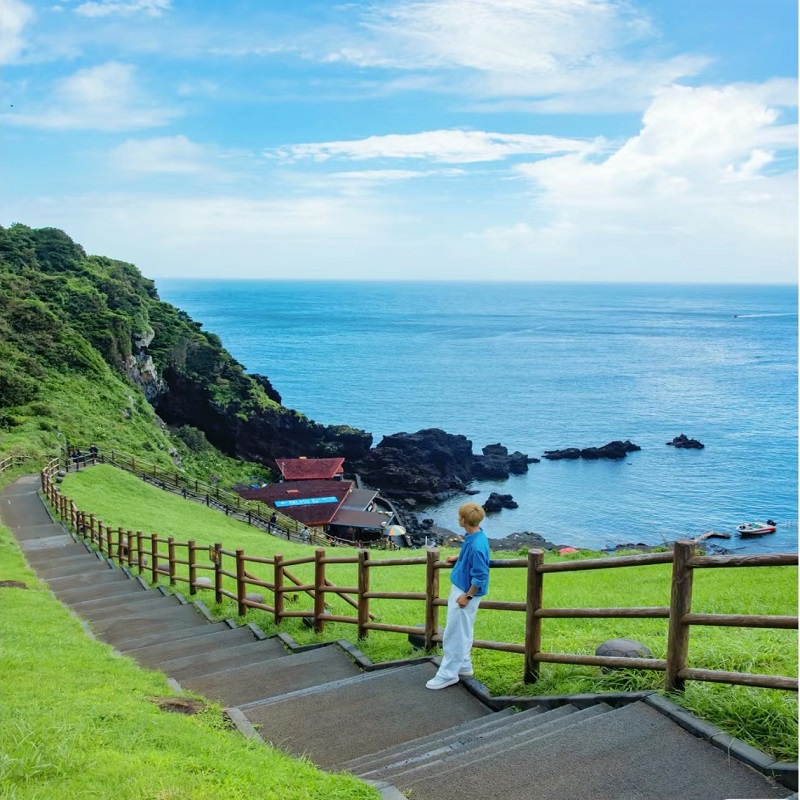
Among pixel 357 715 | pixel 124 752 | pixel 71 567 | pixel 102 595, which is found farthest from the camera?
pixel 71 567

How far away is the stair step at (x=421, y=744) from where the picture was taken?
5203 millimetres

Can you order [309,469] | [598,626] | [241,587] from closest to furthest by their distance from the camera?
[598,626] → [241,587] → [309,469]

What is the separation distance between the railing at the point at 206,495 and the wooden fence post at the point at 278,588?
22197mm

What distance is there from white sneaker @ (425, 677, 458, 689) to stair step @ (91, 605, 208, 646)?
18.4 feet

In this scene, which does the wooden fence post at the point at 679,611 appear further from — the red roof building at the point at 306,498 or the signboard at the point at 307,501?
the signboard at the point at 307,501

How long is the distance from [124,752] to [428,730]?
7.97 feet

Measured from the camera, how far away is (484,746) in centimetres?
500

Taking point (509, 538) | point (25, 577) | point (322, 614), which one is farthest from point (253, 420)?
point (322, 614)

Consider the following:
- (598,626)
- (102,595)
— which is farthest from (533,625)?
(102,595)

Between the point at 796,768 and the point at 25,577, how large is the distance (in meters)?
15.3

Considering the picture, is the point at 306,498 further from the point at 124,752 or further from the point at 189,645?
the point at 124,752

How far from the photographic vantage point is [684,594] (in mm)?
5191

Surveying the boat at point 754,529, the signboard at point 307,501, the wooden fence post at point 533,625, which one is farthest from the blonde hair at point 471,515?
the boat at point 754,529

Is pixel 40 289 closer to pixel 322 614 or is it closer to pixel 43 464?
pixel 43 464
